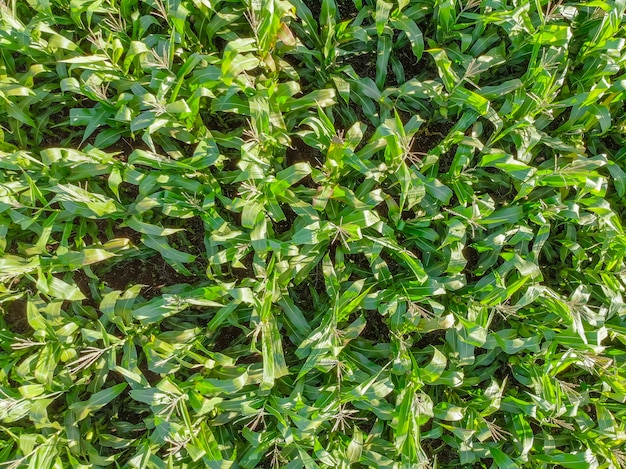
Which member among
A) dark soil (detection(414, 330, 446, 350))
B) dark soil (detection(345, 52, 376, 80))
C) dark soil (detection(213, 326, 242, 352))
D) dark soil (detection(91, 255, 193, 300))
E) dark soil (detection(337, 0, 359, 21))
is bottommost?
dark soil (detection(414, 330, 446, 350))

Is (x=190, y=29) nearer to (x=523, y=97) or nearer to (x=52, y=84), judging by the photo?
(x=52, y=84)

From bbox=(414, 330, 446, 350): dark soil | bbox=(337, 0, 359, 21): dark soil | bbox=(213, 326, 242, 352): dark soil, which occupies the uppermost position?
bbox=(337, 0, 359, 21): dark soil

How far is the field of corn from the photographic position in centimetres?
204

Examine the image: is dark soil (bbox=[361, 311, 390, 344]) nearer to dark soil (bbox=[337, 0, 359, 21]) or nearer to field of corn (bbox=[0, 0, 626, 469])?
field of corn (bbox=[0, 0, 626, 469])

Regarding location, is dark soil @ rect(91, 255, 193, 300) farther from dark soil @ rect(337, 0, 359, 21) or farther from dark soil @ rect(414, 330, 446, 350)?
dark soil @ rect(337, 0, 359, 21)

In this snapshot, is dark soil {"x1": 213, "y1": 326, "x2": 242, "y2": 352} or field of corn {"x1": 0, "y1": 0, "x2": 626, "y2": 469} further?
dark soil {"x1": 213, "y1": 326, "x2": 242, "y2": 352}

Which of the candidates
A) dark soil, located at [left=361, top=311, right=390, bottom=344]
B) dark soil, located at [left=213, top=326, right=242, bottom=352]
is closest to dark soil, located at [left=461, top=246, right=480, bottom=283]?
dark soil, located at [left=361, top=311, right=390, bottom=344]

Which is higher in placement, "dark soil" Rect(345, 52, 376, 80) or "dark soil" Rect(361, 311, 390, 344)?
"dark soil" Rect(345, 52, 376, 80)

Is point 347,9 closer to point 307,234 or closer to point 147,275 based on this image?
point 307,234

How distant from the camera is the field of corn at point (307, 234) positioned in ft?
6.68

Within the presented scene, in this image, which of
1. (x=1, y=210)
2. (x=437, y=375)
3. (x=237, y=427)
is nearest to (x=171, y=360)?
(x=237, y=427)

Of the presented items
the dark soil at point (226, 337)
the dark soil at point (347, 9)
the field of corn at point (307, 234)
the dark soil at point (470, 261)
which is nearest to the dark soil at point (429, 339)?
the field of corn at point (307, 234)

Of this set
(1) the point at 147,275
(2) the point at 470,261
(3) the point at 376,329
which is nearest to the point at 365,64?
(2) the point at 470,261

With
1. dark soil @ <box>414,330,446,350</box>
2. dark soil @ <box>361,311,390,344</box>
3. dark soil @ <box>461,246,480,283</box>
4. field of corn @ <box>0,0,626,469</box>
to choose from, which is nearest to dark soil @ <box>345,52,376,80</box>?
field of corn @ <box>0,0,626,469</box>
